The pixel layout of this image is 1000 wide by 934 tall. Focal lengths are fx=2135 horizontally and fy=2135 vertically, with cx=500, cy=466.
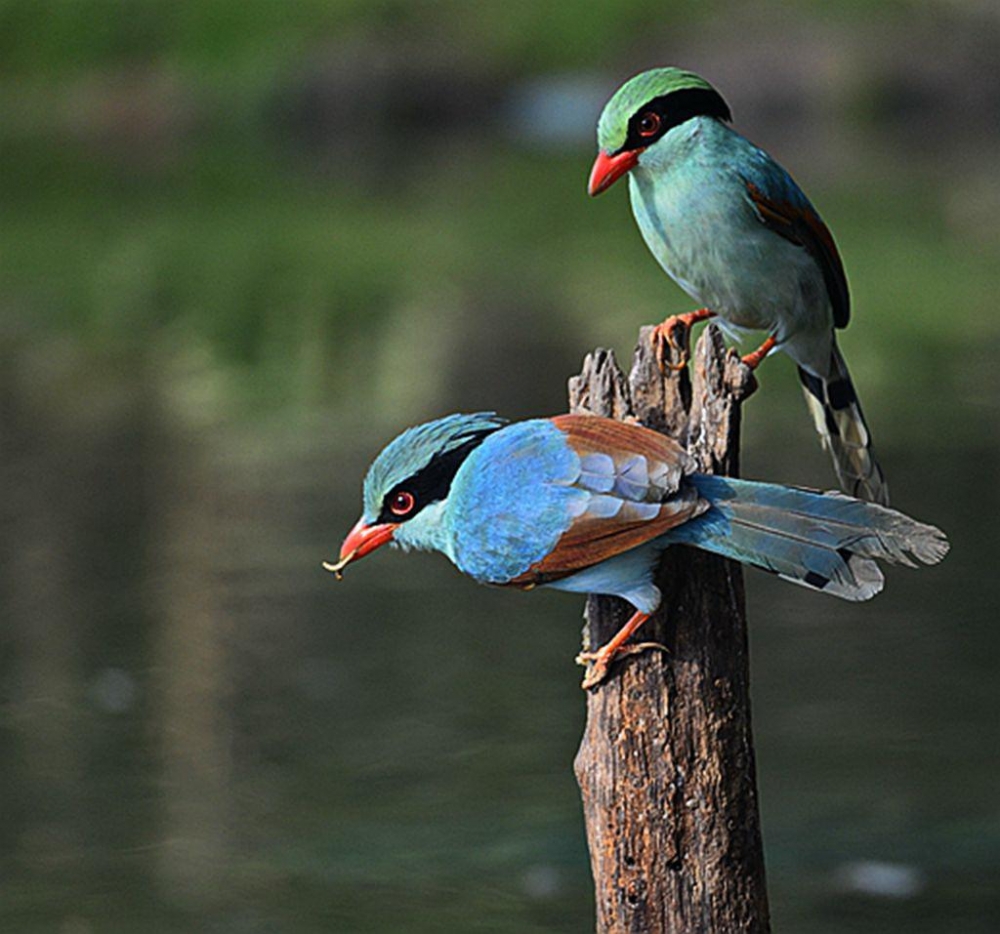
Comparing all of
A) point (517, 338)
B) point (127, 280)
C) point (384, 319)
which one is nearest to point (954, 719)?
Answer: point (517, 338)

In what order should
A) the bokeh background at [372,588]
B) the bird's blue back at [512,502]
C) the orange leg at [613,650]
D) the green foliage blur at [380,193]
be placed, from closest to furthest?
1. the bird's blue back at [512,502]
2. the orange leg at [613,650]
3. the bokeh background at [372,588]
4. the green foliage blur at [380,193]

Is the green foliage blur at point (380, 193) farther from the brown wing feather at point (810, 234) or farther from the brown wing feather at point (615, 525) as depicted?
the brown wing feather at point (615, 525)

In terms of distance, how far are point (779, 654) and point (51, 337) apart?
10.6 m

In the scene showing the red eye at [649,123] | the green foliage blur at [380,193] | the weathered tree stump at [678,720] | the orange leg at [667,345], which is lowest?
Result: the weathered tree stump at [678,720]

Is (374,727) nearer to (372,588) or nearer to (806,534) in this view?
(372,588)

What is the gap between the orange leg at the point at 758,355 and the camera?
16.1 feet

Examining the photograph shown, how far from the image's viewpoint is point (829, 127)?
1716 inches

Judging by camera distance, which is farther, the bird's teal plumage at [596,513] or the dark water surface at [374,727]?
the dark water surface at [374,727]

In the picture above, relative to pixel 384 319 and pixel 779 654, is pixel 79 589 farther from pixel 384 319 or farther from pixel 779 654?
pixel 384 319

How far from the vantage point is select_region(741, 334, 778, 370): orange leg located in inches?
193

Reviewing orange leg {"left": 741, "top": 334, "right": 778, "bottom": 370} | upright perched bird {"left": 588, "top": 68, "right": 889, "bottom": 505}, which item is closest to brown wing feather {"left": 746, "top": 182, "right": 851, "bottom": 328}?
upright perched bird {"left": 588, "top": 68, "right": 889, "bottom": 505}

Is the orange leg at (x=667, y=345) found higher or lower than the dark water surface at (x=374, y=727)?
lower

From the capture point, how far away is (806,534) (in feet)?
14.6

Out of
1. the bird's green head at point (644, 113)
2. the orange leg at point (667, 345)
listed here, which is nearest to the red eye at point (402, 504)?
the orange leg at point (667, 345)
